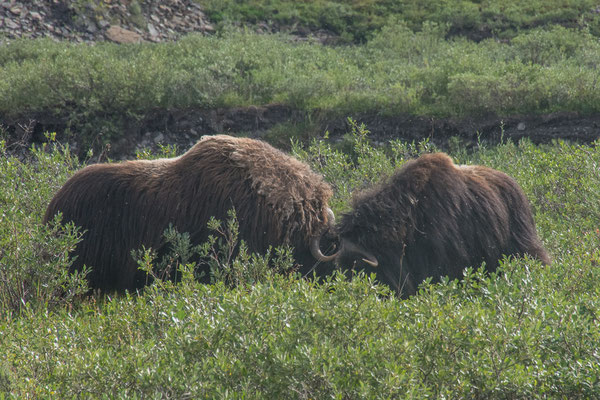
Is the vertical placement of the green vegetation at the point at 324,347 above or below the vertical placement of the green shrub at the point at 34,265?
above

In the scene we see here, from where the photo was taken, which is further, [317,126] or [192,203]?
[317,126]

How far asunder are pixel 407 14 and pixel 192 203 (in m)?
13.3

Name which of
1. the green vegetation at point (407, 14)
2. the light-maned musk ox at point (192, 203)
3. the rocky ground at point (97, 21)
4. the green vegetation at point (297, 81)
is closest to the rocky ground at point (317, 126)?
the green vegetation at point (297, 81)

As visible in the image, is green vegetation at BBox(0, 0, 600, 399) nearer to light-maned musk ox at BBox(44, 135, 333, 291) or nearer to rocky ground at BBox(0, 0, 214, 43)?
light-maned musk ox at BBox(44, 135, 333, 291)

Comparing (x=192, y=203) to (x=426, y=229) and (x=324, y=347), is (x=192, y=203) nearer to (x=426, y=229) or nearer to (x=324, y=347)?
A: (x=426, y=229)

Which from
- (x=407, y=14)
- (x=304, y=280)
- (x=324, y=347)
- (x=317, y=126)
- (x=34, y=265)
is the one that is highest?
(x=324, y=347)

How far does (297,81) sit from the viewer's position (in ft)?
41.0

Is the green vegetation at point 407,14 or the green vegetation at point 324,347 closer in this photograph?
the green vegetation at point 324,347

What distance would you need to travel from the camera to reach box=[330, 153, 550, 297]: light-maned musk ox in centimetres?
538

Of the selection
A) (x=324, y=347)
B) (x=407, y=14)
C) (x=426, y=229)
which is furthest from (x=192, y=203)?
(x=407, y=14)

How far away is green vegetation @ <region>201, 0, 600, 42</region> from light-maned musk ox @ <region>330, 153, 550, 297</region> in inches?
441

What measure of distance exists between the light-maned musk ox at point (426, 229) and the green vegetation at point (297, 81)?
605 cm

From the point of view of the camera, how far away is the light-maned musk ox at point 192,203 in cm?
566

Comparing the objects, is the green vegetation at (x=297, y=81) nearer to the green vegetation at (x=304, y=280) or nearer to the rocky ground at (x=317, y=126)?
the green vegetation at (x=304, y=280)
